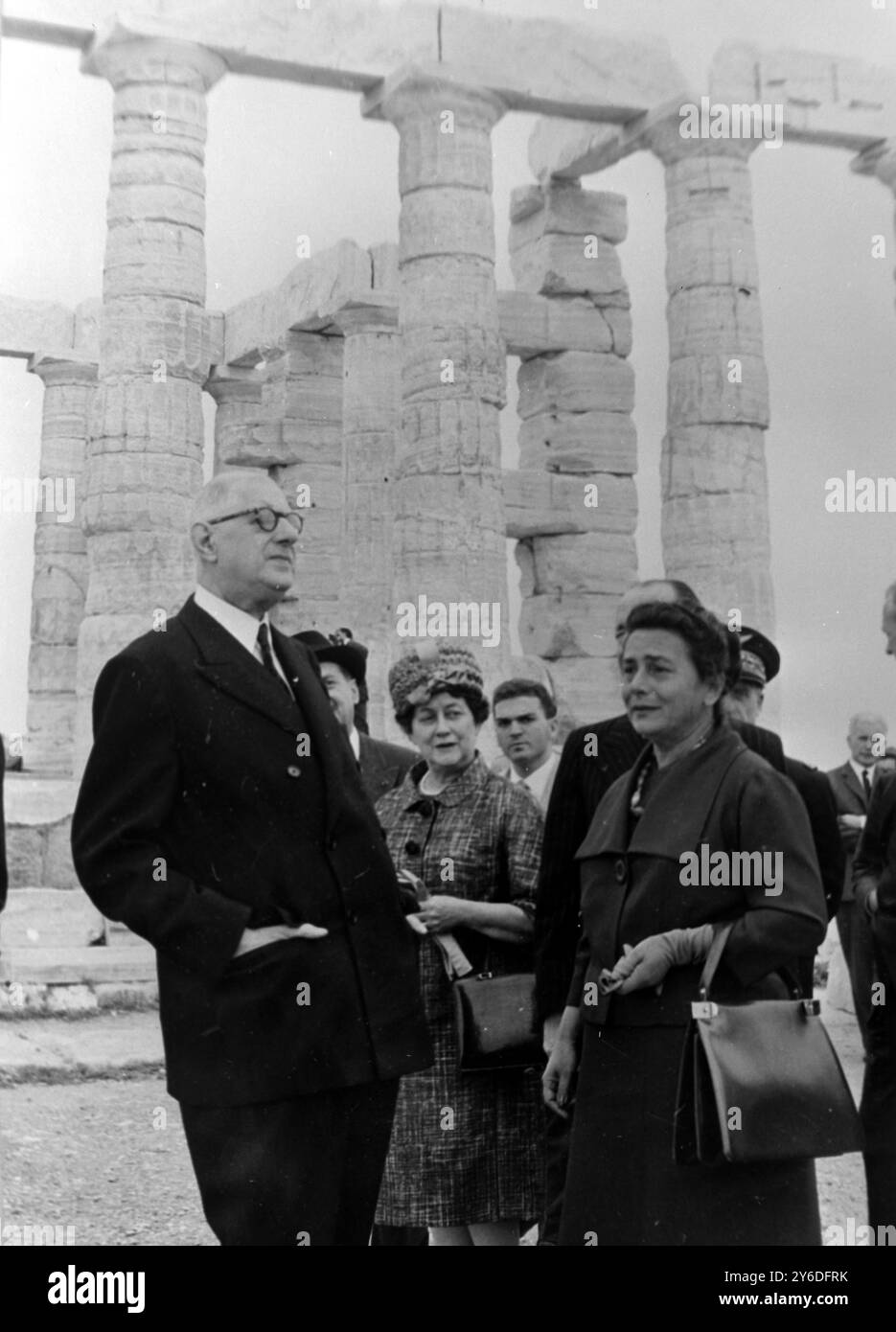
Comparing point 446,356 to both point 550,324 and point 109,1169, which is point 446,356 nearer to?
point 550,324

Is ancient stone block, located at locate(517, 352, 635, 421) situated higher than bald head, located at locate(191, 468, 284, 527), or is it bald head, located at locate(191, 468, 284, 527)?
ancient stone block, located at locate(517, 352, 635, 421)

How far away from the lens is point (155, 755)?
384 centimetres

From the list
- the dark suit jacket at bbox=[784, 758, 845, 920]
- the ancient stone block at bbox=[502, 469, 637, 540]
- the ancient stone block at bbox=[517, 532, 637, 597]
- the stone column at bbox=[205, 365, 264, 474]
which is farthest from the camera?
the stone column at bbox=[205, 365, 264, 474]

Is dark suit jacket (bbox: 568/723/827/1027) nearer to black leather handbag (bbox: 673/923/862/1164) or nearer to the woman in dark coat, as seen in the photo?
the woman in dark coat

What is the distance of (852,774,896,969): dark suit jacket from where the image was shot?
467 cm

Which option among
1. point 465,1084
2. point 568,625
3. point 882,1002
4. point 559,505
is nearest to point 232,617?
point 465,1084

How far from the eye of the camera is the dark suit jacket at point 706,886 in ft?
12.6

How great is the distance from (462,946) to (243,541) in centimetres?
137

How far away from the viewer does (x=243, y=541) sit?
13.4 ft

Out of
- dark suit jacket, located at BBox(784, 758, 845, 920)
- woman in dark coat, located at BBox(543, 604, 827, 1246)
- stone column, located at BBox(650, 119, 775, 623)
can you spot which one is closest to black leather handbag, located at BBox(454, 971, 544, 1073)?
Result: woman in dark coat, located at BBox(543, 604, 827, 1246)

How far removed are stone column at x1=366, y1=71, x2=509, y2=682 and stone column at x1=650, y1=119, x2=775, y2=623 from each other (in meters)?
2.19

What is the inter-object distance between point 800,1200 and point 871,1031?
0.98 metres

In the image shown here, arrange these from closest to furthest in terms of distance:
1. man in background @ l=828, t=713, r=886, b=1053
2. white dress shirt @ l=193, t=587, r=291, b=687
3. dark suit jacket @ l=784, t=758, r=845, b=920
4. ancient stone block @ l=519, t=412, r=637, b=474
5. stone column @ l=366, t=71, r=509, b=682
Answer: white dress shirt @ l=193, t=587, r=291, b=687 < dark suit jacket @ l=784, t=758, r=845, b=920 < man in background @ l=828, t=713, r=886, b=1053 < stone column @ l=366, t=71, r=509, b=682 < ancient stone block @ l=519, t=412, r=637, b=474
